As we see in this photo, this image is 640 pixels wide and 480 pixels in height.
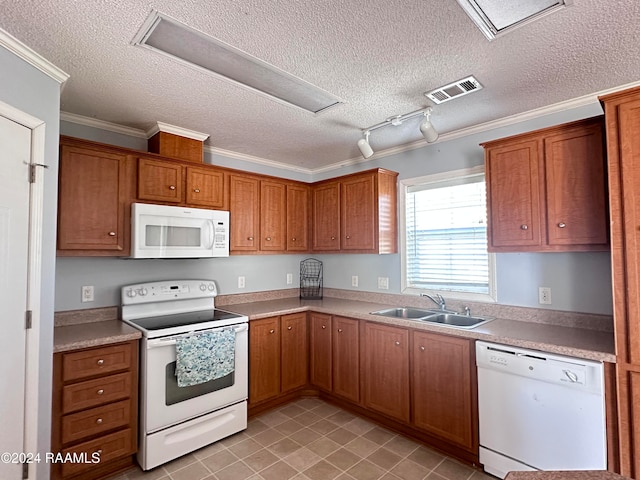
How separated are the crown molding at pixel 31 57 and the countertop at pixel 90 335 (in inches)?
60.9

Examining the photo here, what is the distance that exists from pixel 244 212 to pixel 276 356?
4.58 feet

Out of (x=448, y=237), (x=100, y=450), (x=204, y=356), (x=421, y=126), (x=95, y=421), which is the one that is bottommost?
(x=100, y=450)

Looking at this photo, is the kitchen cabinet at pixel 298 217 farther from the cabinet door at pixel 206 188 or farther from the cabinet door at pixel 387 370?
the cabinet door at pixel 387 370

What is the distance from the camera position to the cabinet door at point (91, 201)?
228cm

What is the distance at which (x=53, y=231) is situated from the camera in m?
1.90

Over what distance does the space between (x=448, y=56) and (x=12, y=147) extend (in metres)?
2.30

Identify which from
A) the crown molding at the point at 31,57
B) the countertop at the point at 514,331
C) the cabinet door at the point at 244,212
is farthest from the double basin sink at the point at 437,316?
the crown molding at the point at 31,57

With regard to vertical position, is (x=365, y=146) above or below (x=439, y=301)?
above

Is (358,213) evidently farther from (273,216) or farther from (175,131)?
(175,131)

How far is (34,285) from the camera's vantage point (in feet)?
5.86

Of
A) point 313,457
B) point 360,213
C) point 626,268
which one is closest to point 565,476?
point 626,268

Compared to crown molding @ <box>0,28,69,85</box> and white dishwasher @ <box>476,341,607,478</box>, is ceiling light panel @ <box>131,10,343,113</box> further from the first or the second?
white dishwasher @ <box>476,341,607,478</box>

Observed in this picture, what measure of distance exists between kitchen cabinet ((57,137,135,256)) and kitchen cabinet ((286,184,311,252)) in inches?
62.2

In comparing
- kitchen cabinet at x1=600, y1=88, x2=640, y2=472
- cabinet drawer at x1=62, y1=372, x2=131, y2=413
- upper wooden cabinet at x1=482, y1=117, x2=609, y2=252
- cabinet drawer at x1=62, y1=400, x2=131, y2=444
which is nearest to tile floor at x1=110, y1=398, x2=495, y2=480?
cabinet drawer at x1=62, y1=400, x2=131, y2=444
